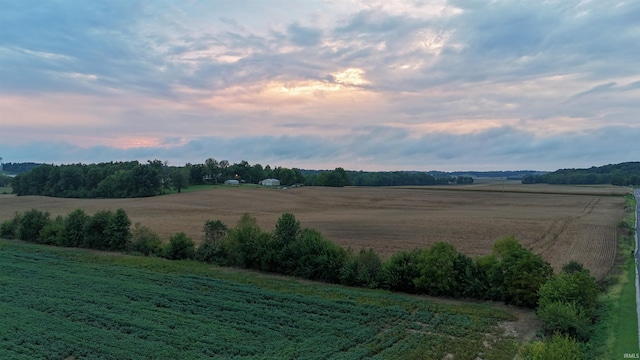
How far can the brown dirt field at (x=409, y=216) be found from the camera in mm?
44656

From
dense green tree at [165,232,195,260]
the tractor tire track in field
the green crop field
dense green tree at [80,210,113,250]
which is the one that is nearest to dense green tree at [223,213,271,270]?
the green crop field

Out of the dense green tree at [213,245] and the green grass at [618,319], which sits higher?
the dense green tree at [213,245]

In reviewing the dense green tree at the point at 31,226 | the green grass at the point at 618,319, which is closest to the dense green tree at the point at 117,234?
the dense green tree at the point at 31,226

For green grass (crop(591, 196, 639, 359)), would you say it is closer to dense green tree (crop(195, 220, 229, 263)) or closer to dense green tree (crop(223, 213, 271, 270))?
dense green tree (crop(223, 213, 271, 270))

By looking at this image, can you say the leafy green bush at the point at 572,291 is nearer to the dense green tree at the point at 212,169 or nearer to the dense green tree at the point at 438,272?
the dense green tree at the point at 438,272

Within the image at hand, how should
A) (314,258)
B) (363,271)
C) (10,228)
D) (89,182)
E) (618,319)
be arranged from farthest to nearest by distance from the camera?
(89,182)
(10,228)
(314,258)
(363,271)
(618,319)

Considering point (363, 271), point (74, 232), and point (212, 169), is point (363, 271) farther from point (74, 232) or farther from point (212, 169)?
point (212, 169)

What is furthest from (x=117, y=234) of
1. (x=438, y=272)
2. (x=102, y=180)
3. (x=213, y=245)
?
(x=102, y=180)

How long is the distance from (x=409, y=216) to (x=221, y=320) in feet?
174

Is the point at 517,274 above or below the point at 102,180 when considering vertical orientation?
below

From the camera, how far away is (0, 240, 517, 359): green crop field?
18062 millimetres

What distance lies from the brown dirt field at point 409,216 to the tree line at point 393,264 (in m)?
8.42

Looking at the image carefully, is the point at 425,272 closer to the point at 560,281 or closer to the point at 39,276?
the point at 560,281

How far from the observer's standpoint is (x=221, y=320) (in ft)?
71.8
